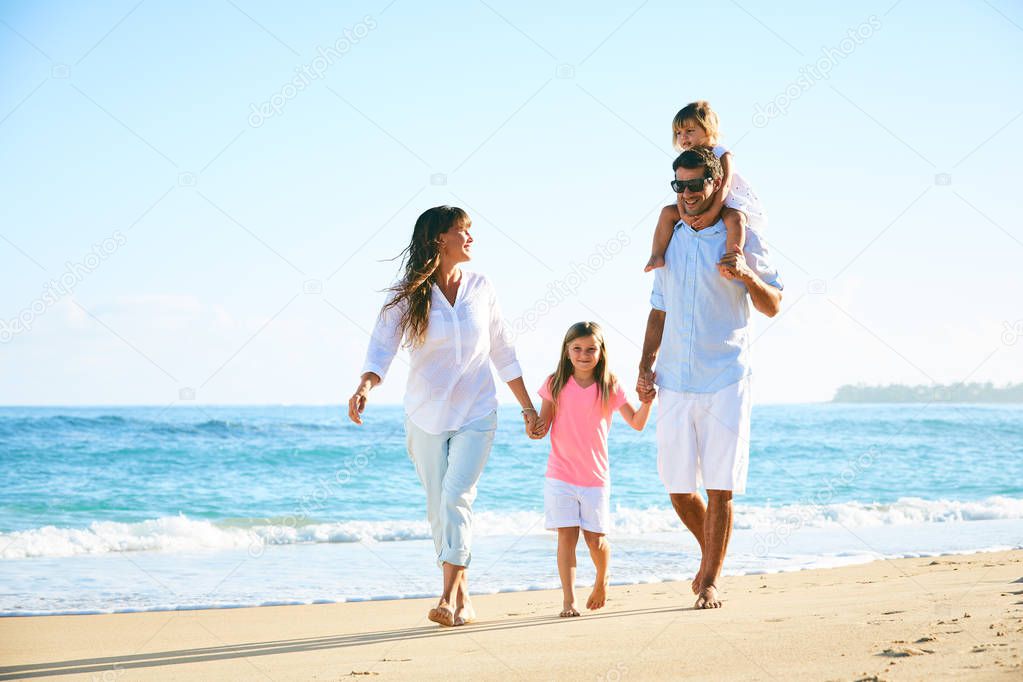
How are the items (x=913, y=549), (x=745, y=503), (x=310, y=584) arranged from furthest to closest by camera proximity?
(x=745, y=503) < (x=913, y=549) < (x=310, y=584)

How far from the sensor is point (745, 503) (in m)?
12.5

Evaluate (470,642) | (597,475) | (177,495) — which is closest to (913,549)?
(597,475)

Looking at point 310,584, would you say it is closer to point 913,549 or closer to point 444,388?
point 444,388

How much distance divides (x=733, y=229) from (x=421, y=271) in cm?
148

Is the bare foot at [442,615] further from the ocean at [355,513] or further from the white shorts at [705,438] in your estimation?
the ocean at [355,513]

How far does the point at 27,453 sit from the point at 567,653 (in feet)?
58.2

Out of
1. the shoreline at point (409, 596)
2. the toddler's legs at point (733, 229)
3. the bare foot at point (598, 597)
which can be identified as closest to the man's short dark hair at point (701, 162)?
the toddler's legs at point (733, 229)

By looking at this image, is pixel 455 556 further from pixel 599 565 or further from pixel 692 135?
pixel 692 135

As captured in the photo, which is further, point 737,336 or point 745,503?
point 745,503

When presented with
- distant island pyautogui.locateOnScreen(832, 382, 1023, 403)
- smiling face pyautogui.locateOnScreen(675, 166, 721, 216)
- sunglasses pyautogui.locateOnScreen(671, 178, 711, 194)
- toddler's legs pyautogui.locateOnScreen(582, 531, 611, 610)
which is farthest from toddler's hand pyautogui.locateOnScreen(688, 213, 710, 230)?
distant island pyautogui.locateOnScreen(832, 382, 1023, 403)

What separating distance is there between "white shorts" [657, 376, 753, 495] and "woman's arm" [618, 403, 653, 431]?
0.31 metres

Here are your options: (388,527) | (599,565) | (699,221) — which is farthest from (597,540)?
(388,527)

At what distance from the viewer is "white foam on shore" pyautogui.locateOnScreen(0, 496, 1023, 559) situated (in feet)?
29.4

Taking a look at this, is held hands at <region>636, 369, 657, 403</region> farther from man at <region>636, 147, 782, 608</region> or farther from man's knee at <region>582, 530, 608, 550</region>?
man's knee at <region>582, 530, 608, 550</region>
